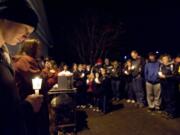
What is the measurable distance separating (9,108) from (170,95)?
8.91 meters

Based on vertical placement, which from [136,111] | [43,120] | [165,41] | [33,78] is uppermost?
[165,41]

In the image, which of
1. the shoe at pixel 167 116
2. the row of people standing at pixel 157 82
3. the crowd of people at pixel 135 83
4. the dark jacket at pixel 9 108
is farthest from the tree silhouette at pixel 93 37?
the dark jacket at pixel 9 108

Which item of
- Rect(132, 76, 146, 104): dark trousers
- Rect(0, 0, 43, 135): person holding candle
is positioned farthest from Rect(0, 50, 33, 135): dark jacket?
Rect(132, 76, 146, 104): dark trousers

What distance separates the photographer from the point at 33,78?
3.45 m

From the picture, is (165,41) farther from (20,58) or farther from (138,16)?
(20,58)

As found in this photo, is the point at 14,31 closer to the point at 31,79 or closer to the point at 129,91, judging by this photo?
the point at 31,79

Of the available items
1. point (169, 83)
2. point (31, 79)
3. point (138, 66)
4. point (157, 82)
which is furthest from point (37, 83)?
point (138, 66)

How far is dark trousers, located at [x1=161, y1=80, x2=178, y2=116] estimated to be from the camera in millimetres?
10173

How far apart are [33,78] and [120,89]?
11.2 metres

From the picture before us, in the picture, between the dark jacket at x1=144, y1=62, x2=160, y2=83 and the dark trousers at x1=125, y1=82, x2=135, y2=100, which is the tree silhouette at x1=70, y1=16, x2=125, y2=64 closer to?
the dark trousers at x1=125, y1=82, x2=135, y2=100

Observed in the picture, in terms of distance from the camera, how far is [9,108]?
1.84 m

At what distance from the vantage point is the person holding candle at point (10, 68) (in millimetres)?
1833

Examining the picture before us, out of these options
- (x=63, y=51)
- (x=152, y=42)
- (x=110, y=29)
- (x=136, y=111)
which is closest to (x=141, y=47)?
(x=152, y=42)

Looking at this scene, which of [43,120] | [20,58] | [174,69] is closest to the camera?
[43,120]
